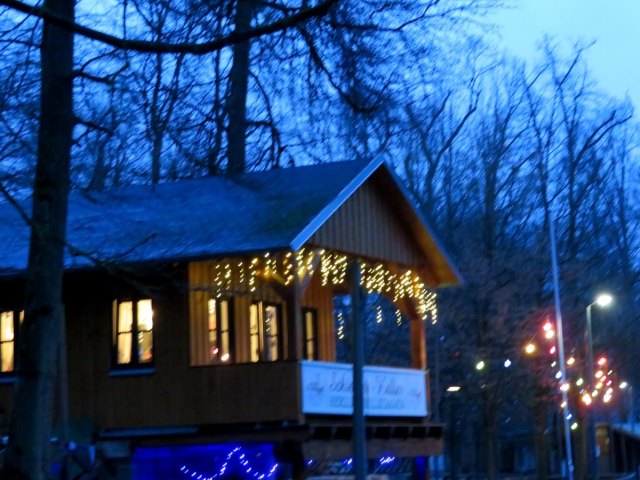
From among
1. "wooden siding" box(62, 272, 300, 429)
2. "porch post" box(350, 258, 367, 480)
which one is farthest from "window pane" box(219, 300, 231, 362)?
"porch post" box(350, 258, 367, 480)

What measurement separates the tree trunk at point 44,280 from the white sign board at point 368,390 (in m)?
6.62

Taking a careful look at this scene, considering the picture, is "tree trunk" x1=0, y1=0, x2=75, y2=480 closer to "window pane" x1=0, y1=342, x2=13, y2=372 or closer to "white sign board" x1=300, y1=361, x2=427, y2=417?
"white sign board" x1=300, y1=361, x2=427, y2=417

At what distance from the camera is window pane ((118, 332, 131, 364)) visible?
23859 millimetres

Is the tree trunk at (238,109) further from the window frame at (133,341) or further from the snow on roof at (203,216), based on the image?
the window frame at (133,341)

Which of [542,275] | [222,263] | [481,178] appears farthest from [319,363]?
[481,178]

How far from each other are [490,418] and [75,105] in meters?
26.7

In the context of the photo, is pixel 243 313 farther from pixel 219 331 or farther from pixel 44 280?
pixel 44 280

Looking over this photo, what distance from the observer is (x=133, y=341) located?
23.9 m

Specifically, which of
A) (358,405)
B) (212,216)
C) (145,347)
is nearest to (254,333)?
(145,347)

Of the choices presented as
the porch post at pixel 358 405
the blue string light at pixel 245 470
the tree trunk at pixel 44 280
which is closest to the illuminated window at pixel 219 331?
the blue string light at pixel 245 470

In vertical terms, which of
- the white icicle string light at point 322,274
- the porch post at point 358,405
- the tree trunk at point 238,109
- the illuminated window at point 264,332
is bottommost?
the porch post at point 358,405

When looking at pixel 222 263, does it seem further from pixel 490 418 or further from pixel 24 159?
pixel 490 418

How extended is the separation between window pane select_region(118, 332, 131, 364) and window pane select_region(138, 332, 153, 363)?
211 mm

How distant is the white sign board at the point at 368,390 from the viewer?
22.7m
